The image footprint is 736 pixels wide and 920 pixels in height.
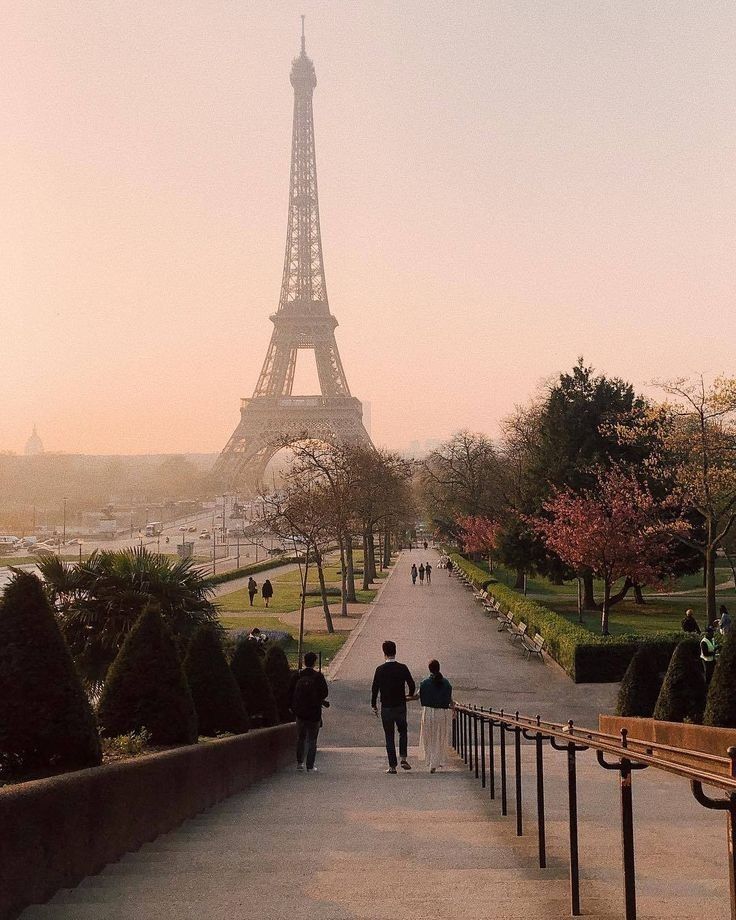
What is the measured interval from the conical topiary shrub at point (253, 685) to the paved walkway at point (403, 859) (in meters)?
2.94

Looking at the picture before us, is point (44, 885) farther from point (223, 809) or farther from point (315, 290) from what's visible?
point (315, 290)

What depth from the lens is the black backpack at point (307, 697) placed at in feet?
42.8

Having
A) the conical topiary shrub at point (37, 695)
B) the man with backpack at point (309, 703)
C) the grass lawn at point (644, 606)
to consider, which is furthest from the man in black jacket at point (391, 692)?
the grass lawn at point (644, 606)

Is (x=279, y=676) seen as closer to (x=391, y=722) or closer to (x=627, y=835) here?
(x=391, y=722)

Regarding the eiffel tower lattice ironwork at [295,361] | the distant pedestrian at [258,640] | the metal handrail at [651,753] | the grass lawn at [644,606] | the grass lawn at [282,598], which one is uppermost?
the eiffel tower lattice ironwork at [295,361]

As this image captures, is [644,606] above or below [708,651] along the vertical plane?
below

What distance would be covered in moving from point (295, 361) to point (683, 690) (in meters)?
98.4

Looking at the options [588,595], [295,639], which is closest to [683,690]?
[295,639]

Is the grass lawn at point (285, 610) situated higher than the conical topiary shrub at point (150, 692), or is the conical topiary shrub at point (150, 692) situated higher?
the conical topiary shrub at point (150, 692)

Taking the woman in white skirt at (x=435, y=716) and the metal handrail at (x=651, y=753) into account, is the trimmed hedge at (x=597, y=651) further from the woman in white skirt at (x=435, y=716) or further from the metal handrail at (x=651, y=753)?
the metal handrail at (x=651, y=753)

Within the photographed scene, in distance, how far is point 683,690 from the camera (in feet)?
43.0

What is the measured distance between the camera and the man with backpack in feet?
42.8

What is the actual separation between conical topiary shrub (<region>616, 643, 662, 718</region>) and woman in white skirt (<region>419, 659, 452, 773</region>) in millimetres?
3618

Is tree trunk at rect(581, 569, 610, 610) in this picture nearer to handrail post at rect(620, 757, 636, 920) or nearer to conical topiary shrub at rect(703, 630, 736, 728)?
conical topiary shrub at rect(703, 630, 736, 728)
